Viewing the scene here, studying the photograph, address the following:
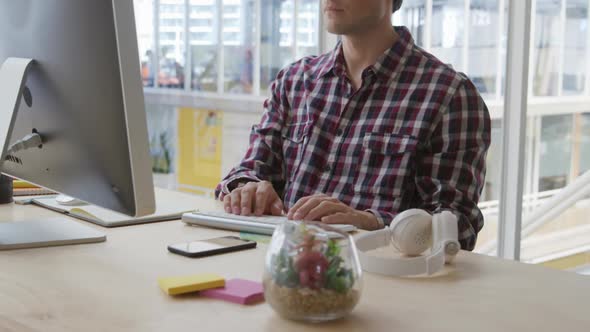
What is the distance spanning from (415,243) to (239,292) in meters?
0.34

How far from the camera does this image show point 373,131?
1.93m

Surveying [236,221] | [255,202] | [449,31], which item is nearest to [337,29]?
[255,202]

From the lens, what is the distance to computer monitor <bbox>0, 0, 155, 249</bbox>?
1.13 metres

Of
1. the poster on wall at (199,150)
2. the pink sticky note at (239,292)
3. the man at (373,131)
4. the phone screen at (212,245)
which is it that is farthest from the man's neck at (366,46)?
the poster on wall at (199,150)

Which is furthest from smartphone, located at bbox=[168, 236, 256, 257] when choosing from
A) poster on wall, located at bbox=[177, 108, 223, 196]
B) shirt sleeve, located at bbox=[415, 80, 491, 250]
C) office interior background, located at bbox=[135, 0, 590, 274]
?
poster on wall, located at bbox=[177, 108, 223, 196]

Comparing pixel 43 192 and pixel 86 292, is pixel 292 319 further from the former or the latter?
pixel 43 192

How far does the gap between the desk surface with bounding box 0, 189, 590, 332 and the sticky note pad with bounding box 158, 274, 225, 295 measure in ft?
0.04

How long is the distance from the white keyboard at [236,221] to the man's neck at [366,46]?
2.07 feet

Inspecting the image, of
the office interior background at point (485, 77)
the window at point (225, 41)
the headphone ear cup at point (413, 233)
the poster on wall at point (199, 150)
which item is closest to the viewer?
the headphone ear cup at point (413, 233)

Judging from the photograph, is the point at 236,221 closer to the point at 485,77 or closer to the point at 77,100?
the point at 77,100

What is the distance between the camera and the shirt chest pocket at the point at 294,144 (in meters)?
2.04

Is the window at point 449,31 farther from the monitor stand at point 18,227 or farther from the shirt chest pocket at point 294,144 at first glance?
the monitor stand at point 18,227

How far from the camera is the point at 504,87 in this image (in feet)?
9.49

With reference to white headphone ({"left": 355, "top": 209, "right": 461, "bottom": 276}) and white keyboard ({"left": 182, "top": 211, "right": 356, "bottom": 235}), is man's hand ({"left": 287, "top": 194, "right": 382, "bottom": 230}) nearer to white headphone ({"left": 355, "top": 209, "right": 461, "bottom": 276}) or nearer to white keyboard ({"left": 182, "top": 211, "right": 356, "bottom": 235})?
white keyboard ({"left": 182, "top": 211, "right": 356, "bottom": 235})
